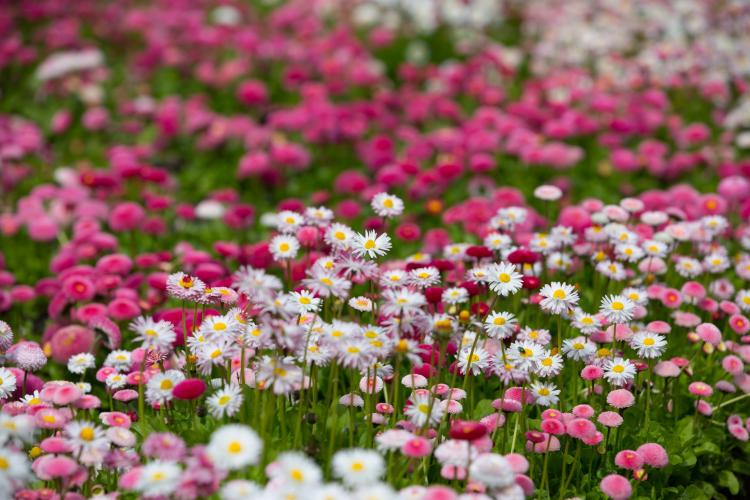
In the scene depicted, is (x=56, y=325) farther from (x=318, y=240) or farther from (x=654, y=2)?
(x=654, y=2)

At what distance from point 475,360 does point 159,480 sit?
108 centimetres

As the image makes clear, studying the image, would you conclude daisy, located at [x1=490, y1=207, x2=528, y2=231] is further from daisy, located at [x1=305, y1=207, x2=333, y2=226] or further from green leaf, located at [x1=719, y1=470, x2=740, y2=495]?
green leaf, located at [x1=719, y1=470, x2=740, y2=495]

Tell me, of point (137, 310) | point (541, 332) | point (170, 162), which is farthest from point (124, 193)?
point (541, 332)

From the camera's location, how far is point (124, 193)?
5.07 m

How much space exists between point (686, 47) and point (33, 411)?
608cm

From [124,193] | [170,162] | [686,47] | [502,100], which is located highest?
[686,47]

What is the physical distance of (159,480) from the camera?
1736 millimetres

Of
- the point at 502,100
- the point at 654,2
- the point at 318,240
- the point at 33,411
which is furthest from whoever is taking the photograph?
the point at 654,2

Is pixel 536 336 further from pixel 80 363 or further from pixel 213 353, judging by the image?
pixel 80 363

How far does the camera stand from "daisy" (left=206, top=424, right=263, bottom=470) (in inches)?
66.6

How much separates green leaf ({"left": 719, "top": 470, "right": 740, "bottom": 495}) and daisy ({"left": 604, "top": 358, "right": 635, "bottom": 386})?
61 cm

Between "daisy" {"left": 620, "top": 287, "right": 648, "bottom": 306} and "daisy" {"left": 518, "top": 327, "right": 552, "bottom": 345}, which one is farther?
"daisy" {"left": 620, "top": 287, "right": 648, "bottom": 306}

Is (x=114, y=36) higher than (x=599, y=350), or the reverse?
(x=114, y=36)

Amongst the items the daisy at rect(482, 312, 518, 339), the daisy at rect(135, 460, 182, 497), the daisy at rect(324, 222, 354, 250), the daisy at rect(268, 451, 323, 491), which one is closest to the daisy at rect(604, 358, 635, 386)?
the daisy at rect(482, 312, 518, 339)
